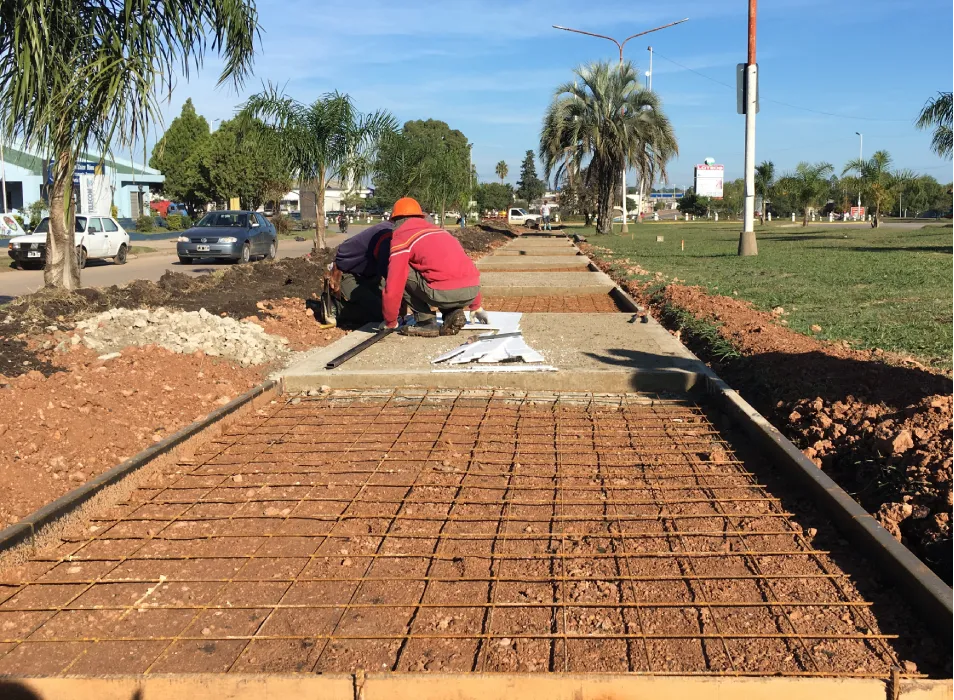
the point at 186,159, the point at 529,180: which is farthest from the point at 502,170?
the point at 186,159

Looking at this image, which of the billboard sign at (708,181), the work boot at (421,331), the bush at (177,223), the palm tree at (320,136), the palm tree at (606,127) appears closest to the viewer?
the work boot at (421,331)

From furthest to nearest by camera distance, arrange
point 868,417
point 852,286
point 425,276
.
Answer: point 852,286, point 425,276, point 868,417

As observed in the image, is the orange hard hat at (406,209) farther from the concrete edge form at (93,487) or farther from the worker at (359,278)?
the concrete edge form at (93,487)

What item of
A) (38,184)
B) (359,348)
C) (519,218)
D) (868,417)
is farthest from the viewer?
(519,218)

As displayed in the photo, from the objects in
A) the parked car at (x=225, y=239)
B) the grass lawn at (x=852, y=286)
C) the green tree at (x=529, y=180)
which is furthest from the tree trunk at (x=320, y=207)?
the green tree at (x=529, y=180)

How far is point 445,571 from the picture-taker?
12.6 feet

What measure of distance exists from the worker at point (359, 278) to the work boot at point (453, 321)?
772 mm

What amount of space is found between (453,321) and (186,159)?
51.6m

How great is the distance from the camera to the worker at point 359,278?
9.27m

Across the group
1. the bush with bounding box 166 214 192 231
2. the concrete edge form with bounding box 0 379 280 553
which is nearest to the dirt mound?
the concrete edge form with bounding box 0 379 280 553

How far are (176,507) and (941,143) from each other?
2943 centimetres

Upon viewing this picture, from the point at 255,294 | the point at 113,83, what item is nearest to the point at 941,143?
the point at 255,294

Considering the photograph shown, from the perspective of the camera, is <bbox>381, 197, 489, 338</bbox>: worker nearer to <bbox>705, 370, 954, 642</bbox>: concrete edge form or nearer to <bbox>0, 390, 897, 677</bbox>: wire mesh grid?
<bbox>0, 390, 897, 677</bbox>: wire mesh grid

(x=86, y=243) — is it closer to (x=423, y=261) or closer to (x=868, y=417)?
(x=423, y=261)
